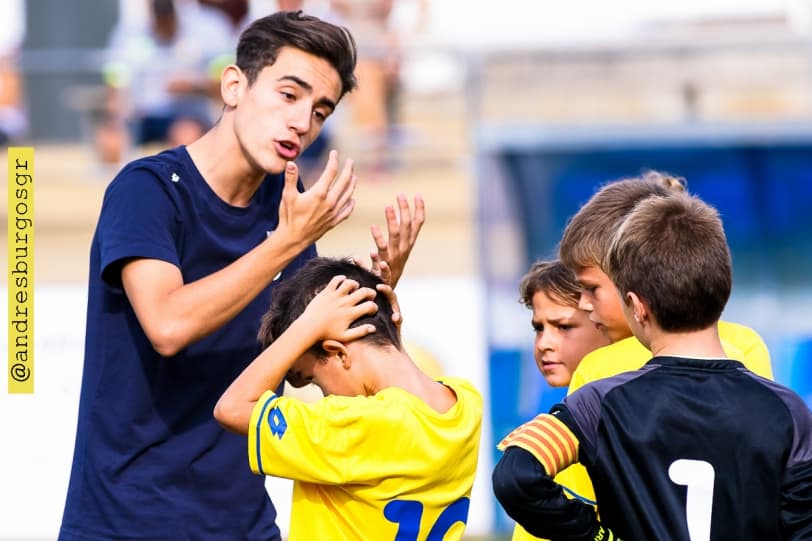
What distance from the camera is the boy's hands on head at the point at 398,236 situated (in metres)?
3.33

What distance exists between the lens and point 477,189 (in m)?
7.34

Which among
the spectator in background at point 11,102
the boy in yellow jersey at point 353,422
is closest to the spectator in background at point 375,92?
the spectator in background at point 11,102

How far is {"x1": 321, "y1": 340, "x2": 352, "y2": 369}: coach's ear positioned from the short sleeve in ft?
1.45

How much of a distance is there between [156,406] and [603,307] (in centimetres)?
112

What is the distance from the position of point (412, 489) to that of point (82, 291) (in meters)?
4.72

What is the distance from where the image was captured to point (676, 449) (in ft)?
8.63

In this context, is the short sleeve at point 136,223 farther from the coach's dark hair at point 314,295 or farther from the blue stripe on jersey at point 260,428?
the blue stripe on jersey at point 260,428

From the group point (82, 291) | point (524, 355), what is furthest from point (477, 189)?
point (82, 291)

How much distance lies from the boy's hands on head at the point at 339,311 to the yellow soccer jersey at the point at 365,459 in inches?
5.6

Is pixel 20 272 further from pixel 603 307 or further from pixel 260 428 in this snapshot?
pixel 603 307

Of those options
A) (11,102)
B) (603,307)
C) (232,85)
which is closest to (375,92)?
(11,102)

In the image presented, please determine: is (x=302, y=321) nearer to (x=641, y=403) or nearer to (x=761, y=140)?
(x=641, y=403)

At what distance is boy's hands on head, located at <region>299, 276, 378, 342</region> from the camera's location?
2.87m

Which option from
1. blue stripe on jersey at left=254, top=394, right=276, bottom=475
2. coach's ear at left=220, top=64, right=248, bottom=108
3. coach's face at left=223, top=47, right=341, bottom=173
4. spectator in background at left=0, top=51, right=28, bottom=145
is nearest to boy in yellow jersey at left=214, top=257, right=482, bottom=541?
blue stripe on jersey at left=254, top=394, right=276, bottom=475
